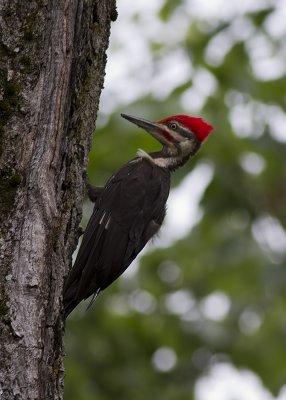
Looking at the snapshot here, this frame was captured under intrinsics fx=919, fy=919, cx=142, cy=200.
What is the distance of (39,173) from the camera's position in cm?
374

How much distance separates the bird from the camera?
4.58m

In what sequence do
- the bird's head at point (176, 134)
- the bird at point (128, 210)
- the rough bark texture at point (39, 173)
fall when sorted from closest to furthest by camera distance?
the rough bark texture at point (39, 173) < the bird at point (128, 210) < the bird's head at point (176, 134)

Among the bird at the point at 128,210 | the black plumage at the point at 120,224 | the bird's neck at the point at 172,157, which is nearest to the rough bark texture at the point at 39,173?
the bird at the point at 128,210

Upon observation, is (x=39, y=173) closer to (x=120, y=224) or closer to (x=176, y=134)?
(x=120, y=224)

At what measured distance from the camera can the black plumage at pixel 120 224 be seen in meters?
4.59

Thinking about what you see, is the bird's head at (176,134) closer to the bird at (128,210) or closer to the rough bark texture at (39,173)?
the bird at (128,210)

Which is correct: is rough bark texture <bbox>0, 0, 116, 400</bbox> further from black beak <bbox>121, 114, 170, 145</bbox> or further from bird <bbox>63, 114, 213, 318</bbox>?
black beak <bbox>121, 114, 170, 145</bbox>

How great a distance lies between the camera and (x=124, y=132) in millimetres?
7168

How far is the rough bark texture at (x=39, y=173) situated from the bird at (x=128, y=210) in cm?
36

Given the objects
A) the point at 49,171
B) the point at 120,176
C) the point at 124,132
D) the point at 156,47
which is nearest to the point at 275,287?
the point at 124,132

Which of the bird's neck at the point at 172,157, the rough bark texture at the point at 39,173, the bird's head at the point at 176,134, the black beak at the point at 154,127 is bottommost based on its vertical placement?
the rough bark texture at the point at 39,173

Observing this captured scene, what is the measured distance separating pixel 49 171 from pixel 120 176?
1552 millimetres

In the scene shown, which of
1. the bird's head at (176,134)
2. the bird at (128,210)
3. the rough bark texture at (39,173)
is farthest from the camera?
the bird's head at (176,134)

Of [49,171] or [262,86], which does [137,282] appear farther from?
[49,171]
